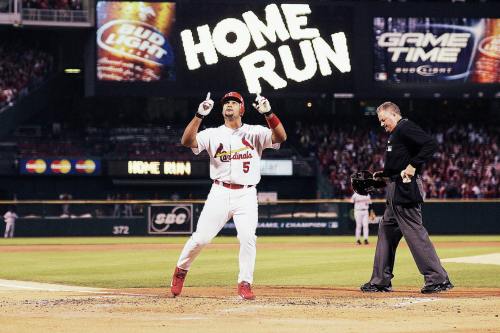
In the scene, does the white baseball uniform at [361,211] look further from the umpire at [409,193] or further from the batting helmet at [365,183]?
the umpire at [409,193]

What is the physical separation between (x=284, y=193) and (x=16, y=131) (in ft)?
38.5

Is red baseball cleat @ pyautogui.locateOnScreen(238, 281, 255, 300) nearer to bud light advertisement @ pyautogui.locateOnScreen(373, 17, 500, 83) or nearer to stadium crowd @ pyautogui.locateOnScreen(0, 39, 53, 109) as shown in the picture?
bud light advertisement @ pyautogui.locateOnScreen(373, 17, 500, 83)

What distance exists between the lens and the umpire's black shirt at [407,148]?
→ 37.6ft

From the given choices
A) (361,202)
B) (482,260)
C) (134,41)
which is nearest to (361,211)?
(361,202)

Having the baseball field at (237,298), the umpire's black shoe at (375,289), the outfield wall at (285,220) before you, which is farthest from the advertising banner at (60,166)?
the umpire's black shoe at (375,289)

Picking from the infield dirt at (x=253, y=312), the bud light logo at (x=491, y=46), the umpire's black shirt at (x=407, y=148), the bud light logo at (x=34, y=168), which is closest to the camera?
the infield dirt at (x=253, y=312)

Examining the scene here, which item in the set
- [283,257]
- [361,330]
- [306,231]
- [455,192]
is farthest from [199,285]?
[455,192]

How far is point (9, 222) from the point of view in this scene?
3525 centimetres

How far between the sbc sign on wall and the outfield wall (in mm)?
33

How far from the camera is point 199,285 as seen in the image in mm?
13984

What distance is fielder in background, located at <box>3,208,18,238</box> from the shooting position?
115ft

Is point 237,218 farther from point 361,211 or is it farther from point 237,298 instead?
point 361,211

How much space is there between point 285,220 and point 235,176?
84.6ft

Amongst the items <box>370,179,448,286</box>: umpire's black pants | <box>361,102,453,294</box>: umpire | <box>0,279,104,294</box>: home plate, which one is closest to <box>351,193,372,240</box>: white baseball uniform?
<box>0,279,104,294</box>: home plate
